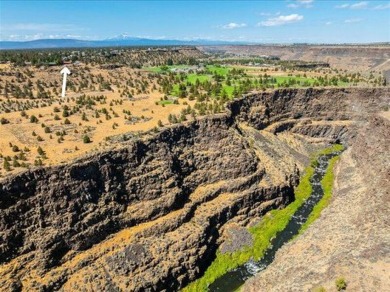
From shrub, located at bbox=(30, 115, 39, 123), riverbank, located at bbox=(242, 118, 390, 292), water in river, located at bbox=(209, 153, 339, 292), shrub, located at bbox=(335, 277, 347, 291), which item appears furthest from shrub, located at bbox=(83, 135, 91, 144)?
shrub, located at bbox=(335, 277, 347, 291)

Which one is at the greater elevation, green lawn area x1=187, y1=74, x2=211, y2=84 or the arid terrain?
green lawn area x1=187, y1=74, x2=211, y2=84

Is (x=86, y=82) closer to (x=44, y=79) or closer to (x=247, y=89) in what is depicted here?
(x=44, y=79)

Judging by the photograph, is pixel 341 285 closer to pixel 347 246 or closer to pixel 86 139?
pixel 347 246

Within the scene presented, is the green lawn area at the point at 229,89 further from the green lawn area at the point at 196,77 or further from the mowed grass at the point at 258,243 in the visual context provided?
the mowed grass at the point at 258,243

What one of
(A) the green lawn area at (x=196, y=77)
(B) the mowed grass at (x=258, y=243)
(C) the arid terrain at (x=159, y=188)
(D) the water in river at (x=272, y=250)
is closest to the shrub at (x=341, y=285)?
(C) the arid terrain at (x=159, y=188)

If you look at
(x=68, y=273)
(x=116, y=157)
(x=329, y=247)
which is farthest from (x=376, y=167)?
(x=68, y=273)

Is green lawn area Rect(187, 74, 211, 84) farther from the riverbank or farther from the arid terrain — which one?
the riverbank
